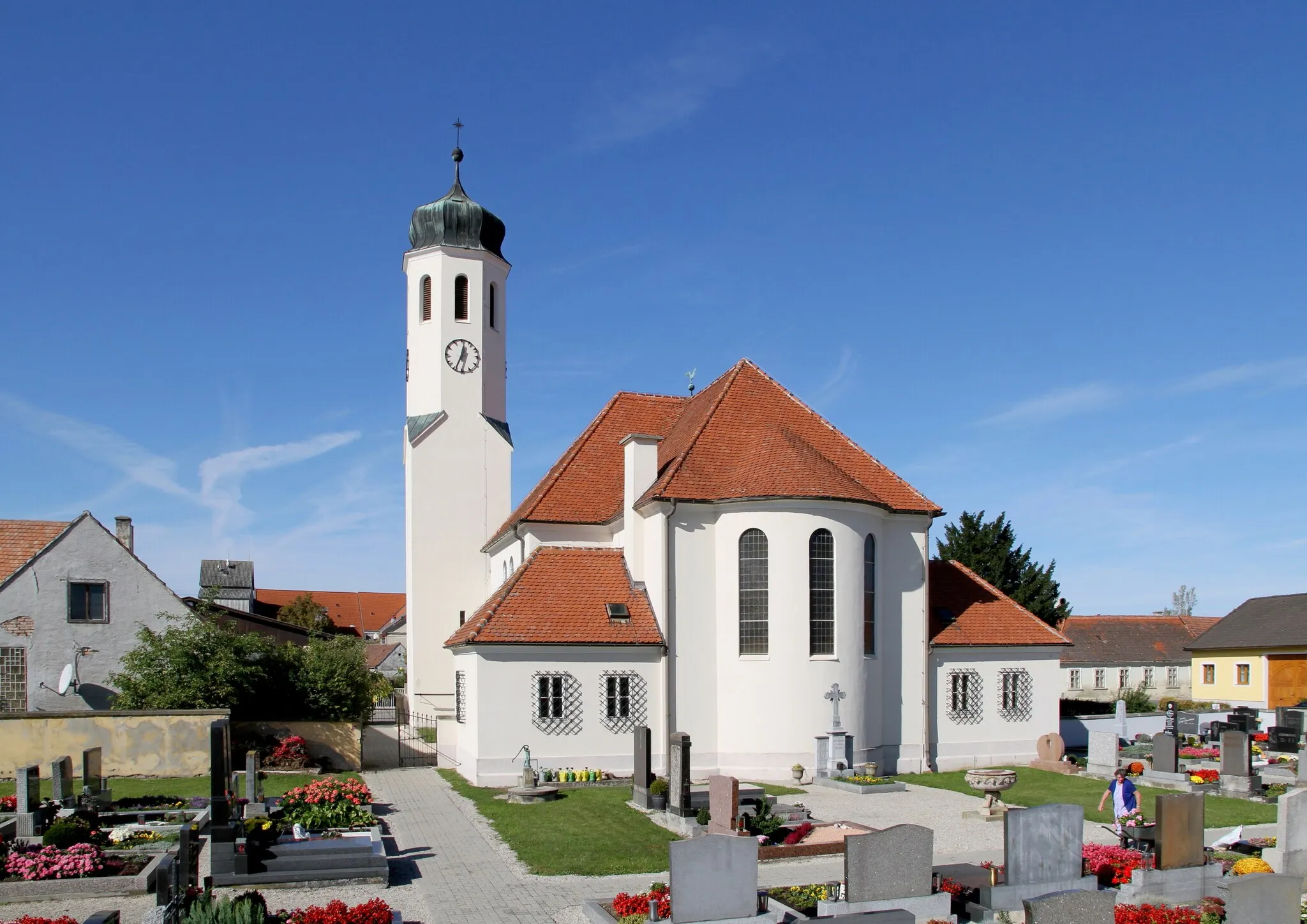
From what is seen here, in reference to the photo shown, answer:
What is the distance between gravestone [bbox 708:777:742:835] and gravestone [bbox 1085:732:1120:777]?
13.3m

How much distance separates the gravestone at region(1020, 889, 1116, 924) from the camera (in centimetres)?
1036

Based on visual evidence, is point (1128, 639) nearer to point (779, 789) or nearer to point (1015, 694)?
point (1015, 694)

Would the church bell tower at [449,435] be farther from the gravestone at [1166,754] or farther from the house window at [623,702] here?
the gravestone at [1166,754]

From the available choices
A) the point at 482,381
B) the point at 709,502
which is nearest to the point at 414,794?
the point at 709,502

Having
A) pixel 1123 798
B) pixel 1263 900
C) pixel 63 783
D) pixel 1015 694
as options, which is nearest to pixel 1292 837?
pixel 1123 798

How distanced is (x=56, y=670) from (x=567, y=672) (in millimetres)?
15527

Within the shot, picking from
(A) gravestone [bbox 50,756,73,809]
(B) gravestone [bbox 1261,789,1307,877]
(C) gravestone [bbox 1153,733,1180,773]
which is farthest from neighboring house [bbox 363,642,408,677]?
(B) gravestone [bbox 1261,789,1307,877]

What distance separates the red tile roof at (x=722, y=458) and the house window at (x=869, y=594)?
1180mm

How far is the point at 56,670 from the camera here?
31.2m

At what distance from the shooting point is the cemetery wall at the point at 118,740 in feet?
87.0

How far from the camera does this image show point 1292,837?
15445mm

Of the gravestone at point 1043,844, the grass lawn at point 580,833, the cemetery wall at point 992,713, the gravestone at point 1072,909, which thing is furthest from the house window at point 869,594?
the gravestone at point 1072,909

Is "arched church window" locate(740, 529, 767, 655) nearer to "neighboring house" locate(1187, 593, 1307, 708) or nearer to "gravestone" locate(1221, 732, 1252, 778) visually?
"gravestone" locate(1221, 732, 1252, 778)

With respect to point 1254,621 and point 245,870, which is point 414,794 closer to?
point 245,870
